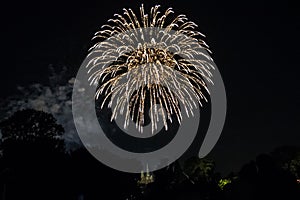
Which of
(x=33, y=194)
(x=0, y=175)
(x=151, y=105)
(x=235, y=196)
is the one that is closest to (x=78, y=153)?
(x=33, y=194)

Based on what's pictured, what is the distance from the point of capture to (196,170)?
325 ft

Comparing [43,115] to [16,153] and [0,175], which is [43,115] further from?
[0,175]

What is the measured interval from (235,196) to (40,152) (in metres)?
39.5

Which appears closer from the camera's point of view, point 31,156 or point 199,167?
point 31,156

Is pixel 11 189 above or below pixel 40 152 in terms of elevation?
below

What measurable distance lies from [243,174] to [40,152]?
131 feet

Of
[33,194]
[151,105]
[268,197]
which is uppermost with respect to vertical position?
[151,105]

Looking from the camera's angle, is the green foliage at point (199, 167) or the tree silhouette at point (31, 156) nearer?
the tree silhouette at point (31, 156)

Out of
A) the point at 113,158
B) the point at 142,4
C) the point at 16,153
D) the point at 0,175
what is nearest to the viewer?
the point at 142,4

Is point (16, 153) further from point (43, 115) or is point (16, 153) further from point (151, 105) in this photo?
point (151, 105)

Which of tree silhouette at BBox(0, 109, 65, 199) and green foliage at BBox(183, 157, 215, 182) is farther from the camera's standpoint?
green foliage at BBox(183, 157, 215, 182)

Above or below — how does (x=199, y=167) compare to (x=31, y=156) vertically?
above

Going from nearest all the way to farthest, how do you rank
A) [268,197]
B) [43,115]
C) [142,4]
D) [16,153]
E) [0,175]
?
[268,197], [142,4], [0,175], [16,153], [43,115]

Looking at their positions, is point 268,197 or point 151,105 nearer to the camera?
point 268,197
